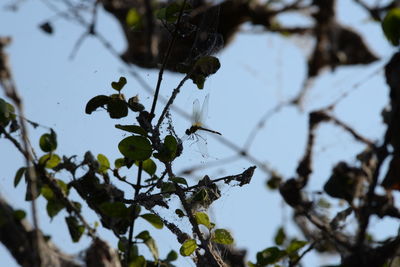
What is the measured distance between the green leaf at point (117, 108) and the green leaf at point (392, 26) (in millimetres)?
538

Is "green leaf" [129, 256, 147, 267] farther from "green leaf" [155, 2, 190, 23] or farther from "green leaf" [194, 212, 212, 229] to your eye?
"green leaf" [155, 2, 190, 23]

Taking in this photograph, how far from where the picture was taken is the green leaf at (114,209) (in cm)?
113

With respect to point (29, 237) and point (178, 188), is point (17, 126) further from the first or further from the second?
point (178, 188)

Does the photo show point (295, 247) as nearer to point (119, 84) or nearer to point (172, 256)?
point (172, 256)

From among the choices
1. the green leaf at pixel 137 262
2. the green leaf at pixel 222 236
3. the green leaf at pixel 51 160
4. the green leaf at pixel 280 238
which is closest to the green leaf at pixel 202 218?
the green leaf at pixel 222 236

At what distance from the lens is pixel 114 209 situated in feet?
3.74

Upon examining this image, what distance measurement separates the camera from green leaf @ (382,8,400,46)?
1120mm

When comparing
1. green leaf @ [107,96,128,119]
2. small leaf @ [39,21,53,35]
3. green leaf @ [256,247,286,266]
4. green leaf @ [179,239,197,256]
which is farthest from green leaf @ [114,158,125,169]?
small leaf @ [39,21,53,35]

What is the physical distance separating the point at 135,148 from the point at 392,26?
547mm

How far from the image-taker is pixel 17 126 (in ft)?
4.38

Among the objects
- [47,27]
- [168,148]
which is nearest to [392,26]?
[168,148]

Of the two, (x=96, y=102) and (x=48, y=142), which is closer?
(x=96, y=102)

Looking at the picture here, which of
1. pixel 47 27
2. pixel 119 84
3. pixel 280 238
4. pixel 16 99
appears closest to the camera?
pixel 16 99

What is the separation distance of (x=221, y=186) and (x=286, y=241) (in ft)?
1.63
